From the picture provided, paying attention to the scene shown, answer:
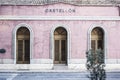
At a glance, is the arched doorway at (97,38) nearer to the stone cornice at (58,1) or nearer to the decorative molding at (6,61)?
the stone cornice at (58,1)

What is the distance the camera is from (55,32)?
86.7ft

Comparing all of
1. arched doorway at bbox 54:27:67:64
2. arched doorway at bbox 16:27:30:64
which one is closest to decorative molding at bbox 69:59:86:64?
arched doorway at bbox 54:27:67:64

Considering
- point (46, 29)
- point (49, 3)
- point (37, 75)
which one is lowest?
point (37, 75)

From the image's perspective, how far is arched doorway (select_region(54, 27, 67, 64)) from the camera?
2638 centimetres

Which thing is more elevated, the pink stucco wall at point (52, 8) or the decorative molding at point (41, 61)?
the pink stucco wall at point (52, 8)

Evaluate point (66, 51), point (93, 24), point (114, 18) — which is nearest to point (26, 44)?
point (66, 51)

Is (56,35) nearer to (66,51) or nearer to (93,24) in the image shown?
(66,51)

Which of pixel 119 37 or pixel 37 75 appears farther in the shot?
pixel 119 37

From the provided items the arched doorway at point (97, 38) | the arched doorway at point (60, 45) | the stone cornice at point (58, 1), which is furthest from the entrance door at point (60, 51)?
the stone cornice at point (58, 1)

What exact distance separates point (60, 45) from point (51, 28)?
161 centimetres

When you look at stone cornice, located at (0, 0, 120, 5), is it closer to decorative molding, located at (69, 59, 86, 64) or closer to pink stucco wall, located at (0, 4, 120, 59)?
pink stucco wall, located at (0, 4, 120, 59)

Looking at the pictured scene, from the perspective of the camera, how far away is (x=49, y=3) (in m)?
26.1

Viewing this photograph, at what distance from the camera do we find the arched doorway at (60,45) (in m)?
26.4

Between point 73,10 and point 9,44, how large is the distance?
A: 19.2 feet
